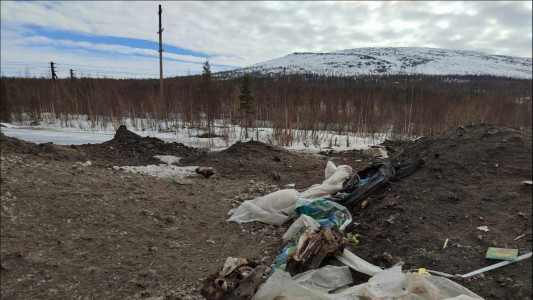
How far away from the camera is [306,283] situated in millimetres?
2354

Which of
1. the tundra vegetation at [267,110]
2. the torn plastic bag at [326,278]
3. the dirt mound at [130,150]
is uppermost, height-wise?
the tundra vegetation at [267,110]

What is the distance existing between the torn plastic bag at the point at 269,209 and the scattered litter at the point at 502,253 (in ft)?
7.31

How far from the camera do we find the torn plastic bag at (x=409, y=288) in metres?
1.98

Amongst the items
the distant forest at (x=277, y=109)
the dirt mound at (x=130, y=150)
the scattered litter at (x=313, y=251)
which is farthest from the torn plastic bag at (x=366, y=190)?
the distant forest at (x=277, y=109)

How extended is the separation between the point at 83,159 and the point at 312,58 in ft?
379

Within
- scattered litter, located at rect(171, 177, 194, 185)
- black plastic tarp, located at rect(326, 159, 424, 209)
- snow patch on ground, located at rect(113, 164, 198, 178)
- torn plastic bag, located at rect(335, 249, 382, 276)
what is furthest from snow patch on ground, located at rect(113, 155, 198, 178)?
torn plastic bag, located at rect(335, 249, 382, 276)

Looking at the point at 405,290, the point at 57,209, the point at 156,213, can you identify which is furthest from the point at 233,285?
the point at 57,209

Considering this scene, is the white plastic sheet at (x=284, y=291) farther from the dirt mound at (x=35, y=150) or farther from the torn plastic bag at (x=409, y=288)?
the dirt mound at (x=35, y=150)

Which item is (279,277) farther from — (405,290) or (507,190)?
(507,190)

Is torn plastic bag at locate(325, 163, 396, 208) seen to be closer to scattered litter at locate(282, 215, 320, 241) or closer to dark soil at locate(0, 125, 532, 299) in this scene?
dark soil at locate(0, 125, 532, 299)

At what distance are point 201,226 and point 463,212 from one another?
2.87 m

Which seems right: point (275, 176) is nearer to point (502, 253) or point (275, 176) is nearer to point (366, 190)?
point (366, 190)

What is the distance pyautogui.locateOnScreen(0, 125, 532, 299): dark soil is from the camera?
2.65 metres

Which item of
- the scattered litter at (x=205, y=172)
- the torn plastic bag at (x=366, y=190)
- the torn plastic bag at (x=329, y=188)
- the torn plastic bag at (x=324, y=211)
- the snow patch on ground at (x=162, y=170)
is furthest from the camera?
the scattered litter at (x=205, y=172)
